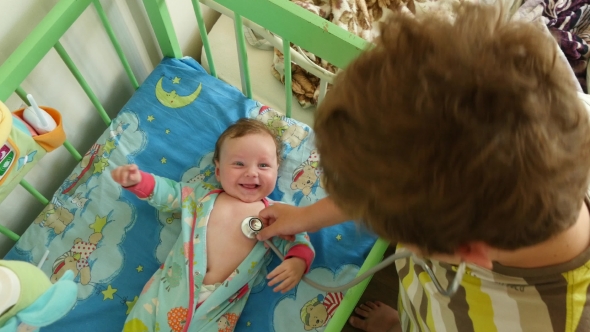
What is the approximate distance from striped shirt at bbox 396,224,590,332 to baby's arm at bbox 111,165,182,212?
1.93 ft

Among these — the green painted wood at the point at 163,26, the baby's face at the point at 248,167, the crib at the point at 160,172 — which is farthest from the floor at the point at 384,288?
the green painted wood at the point at 163,26

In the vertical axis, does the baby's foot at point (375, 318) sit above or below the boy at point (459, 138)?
below

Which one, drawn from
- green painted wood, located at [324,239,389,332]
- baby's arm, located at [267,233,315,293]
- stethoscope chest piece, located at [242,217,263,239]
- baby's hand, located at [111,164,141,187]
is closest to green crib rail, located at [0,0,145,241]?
baby's hand, located at [111,164,141,187]

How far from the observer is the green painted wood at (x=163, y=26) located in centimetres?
101

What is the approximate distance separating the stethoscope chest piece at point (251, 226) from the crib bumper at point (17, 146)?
409 mm

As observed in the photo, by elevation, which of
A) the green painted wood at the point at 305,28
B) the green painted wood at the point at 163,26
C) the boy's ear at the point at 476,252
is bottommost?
the boy's ear at the point at 476,252

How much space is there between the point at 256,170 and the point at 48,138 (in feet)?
1.44

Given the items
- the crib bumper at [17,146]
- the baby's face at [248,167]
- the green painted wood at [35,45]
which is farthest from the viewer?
the baby's face at [248,167]

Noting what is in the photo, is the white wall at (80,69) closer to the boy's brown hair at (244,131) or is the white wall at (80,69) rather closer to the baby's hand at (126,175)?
the baby's hand at (126,175)

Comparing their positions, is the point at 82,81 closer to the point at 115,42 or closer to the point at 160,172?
the point at 115,42

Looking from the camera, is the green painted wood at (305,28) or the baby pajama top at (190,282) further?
the baby pajama top at (190,282)

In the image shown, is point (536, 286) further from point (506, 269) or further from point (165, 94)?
point (165, 94)

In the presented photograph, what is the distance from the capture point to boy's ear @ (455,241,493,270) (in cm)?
44

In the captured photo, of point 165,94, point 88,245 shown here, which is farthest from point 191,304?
point 165,94
